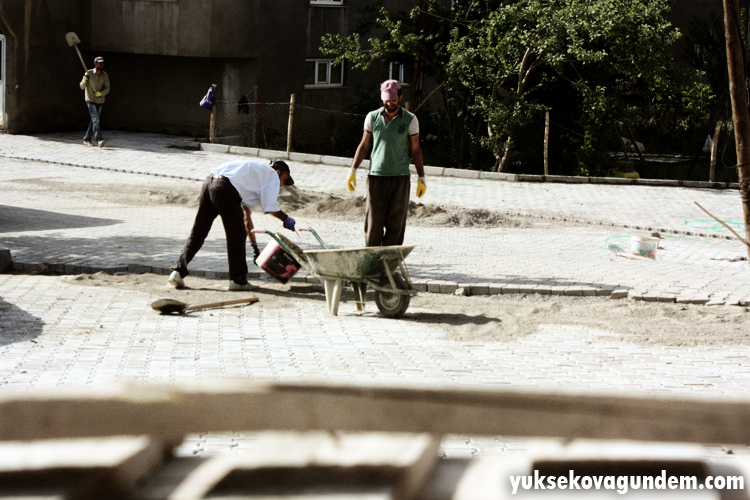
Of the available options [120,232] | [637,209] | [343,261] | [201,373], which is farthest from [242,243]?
[637,209]

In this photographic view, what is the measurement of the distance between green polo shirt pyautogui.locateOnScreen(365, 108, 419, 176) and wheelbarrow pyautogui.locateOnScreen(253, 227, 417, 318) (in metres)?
1.17

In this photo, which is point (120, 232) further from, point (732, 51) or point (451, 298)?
point (732, 51)

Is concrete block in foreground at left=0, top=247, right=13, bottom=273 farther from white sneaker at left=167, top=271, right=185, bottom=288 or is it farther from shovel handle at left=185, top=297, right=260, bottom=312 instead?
shovel handle at left=185, top=297, right=260, bottom=312

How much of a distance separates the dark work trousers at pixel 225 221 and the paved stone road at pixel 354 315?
81 centimetres

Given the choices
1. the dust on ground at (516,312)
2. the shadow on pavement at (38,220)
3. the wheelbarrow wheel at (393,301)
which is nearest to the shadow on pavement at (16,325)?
the dust on ground at (516,312)

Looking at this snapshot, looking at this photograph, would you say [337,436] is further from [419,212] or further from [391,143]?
[419,212]

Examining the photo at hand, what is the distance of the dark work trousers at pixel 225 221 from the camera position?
344 inches

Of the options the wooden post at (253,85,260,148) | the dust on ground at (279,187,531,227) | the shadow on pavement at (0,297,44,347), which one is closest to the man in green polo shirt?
the shadow on pavement at (0,297,44,347)

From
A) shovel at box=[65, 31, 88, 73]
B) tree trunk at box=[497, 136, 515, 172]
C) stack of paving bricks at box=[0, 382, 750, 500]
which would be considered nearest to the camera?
stack of paving bricks at box=[0, 382, 750, 500]

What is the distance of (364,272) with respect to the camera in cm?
793

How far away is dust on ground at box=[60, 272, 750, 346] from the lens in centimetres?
764

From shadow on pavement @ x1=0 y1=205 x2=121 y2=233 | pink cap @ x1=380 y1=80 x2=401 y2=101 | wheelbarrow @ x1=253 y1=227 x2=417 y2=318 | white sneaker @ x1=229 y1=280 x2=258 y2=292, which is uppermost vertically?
pink cap @ x1=380 y1=80 x2=401 y2=101

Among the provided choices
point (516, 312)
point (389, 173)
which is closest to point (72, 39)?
point (389, 173)

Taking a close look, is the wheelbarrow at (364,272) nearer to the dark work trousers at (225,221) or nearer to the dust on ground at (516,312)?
the dust on ground at (516,312)
